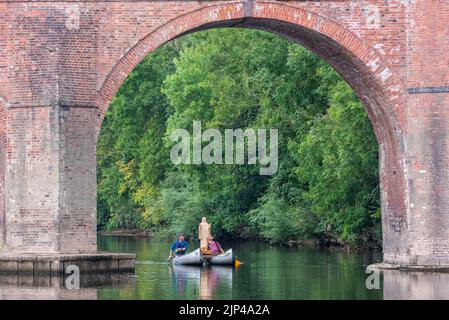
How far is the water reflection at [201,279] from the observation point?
91.0 ft

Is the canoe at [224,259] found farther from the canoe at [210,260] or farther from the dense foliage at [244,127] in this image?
the dense foliage at [244,127]

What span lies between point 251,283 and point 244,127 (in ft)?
79.2

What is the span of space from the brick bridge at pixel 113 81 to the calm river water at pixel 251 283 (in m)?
1.54

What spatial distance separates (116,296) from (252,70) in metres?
27.7

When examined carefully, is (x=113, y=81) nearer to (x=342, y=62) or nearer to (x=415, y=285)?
(x=342, y=62)

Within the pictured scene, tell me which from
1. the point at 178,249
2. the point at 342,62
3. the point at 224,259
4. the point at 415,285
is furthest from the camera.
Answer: the point at 178,249

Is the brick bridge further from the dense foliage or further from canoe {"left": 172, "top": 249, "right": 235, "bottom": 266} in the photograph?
the dense foliage

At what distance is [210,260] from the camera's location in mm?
36938

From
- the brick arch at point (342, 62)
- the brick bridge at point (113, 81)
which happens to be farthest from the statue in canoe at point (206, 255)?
the brick bridge at point (113, 81)

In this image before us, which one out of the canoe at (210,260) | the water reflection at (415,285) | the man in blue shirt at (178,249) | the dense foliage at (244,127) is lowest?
the water reflection at (415,285)

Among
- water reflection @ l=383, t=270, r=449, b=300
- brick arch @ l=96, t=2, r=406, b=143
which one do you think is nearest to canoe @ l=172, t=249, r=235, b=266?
water reflection @ l=383, t=270, r=449, b=300

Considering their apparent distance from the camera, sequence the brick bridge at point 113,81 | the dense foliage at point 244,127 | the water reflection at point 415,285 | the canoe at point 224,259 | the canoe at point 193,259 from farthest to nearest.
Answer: the dense foliage at point 244,127, the canoe at point 193,259, the canoe at point 224,259, the brick bridge at point 113,81, the water reflection at point 415,285

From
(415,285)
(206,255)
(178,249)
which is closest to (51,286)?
(415,285)

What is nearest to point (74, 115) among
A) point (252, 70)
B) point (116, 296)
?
point (116, 296)
